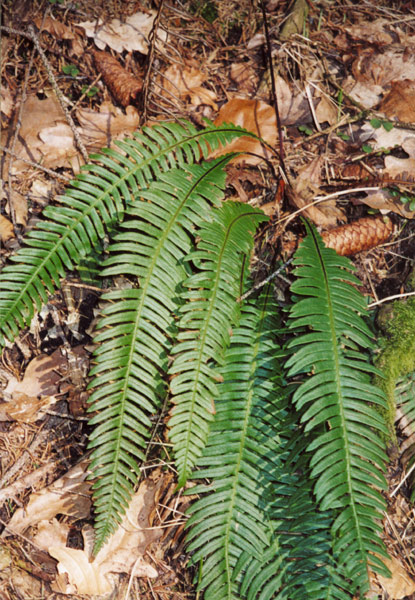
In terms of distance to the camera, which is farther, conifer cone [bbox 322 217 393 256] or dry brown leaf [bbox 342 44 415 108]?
dry brown leaf [bbox 342 44 415 108]

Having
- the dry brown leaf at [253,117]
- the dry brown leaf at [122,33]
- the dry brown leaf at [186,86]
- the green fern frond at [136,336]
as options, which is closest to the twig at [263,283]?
the green fern frond at [136,336]

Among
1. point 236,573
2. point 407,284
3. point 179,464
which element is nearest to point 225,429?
point 179,464

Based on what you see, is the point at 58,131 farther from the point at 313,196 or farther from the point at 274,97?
the point at 313,196

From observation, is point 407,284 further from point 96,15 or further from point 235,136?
point 96,15

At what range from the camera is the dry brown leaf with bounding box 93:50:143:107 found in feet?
10.1

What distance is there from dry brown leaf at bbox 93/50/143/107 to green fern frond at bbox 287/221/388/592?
1.56 meters

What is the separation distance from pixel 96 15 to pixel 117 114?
772 millimetres

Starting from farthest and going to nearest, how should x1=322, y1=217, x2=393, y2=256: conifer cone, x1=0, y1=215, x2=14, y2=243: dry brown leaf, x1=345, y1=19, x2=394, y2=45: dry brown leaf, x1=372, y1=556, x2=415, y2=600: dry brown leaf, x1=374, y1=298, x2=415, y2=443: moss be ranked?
x1=345, y1=19, x2=394, y2=45: dry brown leaf
x1=322, y1=217, x2=393, y2=256: conifer cone
x1=0, y1=215, x2=14, y2=243: dry brown leaf
x1=374, y1=298, x2=415, y2=443: moss
x1=372, y1=556, x2=415, y2=600: dry brown leaf

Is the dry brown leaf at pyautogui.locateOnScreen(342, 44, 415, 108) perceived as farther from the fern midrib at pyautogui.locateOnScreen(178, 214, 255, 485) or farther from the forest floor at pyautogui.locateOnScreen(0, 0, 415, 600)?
the fern midrib at pyautogui.locateOnScreen(178, 214, 255, 485)

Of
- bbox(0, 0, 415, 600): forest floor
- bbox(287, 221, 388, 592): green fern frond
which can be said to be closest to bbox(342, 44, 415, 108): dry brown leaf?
bbox(0, 0, 415, 600): forest floor

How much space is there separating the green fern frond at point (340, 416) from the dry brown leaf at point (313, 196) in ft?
1.96

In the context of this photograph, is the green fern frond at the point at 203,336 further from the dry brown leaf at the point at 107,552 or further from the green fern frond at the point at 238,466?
the dry brown leaf at the point at 107,552

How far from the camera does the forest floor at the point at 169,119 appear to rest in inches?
94.4

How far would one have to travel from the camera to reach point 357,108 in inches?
127
